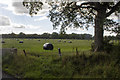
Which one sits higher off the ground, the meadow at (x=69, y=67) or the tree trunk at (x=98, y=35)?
the tree trunk at (x=98, y=35)

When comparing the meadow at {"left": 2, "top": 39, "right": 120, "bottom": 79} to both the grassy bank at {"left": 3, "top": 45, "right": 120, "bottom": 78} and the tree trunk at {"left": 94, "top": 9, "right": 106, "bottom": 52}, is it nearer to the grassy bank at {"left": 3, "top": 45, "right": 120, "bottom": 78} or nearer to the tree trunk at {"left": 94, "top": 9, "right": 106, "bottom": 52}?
the grassy bank at {"left": 3, "top": 45, "right": 120, "bottom": 78}

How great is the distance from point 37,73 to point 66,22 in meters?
7.52

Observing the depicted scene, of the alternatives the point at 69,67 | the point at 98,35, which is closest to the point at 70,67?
the point at 69,67

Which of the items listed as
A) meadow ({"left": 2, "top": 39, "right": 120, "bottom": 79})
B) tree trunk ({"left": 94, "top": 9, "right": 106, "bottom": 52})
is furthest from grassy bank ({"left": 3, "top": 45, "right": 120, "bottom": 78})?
tree trunk ({"left": 94, "top": 9, "right": 106, "bottom": 52})

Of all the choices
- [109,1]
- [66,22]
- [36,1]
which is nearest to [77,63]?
[66,22]

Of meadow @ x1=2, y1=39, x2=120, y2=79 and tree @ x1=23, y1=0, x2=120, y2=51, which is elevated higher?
tree @ x1=23, y1=0, x2=120, y2=51

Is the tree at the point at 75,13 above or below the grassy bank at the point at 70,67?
above

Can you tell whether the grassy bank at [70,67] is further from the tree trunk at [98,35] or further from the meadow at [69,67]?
the tree trunk at [98,35]

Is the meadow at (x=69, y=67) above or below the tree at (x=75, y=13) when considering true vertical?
below

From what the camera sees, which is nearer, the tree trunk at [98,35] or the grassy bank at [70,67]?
the grassy bank at [70,67]

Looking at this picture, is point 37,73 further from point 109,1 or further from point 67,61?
point 109,1

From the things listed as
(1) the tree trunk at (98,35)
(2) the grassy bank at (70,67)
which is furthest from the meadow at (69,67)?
(1) the tree trunk at (98,35)

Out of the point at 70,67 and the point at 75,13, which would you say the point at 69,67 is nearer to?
the point at 70,67

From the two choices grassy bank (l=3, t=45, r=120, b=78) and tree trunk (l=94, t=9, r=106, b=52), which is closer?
grassy bank (l=3, t=45, r=120, b=78)
